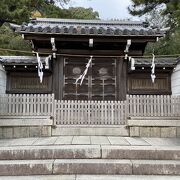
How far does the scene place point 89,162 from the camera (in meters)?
7.32

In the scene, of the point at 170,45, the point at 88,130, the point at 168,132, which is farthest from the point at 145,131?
the point at 170,45

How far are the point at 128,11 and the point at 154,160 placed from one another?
18375 millimetres

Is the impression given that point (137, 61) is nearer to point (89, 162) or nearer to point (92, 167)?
point (89, 162)

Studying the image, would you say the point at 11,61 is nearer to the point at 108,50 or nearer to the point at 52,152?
the point at 108,50

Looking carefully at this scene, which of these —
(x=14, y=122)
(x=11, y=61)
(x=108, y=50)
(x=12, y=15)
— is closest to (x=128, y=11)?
(x=12, y=15)

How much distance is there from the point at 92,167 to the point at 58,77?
246 inches

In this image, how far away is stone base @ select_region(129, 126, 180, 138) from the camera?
1110cm

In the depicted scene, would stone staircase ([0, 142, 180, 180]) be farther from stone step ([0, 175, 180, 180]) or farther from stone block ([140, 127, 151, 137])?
stone block ([140, 127, 151, 137])

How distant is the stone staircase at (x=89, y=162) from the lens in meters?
7.02

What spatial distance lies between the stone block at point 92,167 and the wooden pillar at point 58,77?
18.8 feet


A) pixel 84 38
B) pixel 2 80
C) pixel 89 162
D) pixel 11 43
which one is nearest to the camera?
pixel 89 162

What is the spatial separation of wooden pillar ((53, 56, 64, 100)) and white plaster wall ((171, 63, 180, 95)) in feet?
15.7

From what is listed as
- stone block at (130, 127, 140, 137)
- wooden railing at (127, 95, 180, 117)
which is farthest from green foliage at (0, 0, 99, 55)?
stone block at (130, 127, 140, 137)

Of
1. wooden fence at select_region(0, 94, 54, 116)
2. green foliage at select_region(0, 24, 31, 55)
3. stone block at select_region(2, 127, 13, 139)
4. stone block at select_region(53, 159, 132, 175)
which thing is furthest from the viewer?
green foliage at select_region(0, 24, 31, 55)
